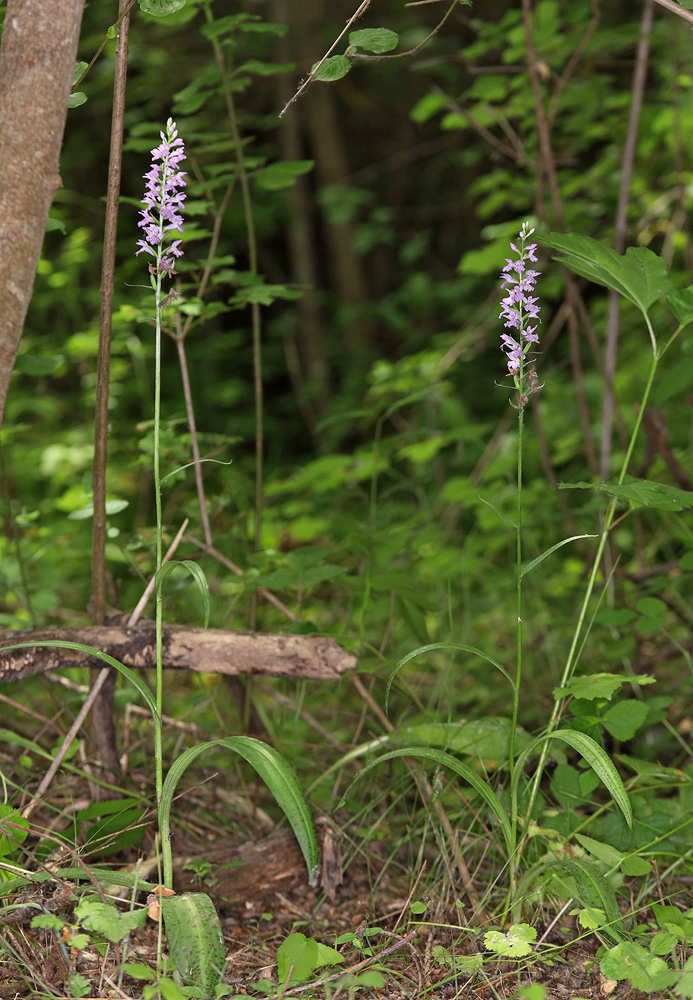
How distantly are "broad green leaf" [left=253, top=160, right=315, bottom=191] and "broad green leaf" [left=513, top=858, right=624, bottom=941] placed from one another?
1.59 meters

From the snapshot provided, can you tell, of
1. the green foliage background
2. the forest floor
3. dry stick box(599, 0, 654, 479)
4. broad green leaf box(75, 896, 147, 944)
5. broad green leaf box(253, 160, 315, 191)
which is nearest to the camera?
broad green leaf box(75, 896, 147, 944)

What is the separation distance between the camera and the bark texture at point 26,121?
132 cm

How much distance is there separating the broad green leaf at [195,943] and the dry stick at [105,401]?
0.53 m

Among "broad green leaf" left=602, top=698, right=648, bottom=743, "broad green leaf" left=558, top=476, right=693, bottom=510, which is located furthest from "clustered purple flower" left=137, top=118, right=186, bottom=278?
"broad green leaf" left=602, top=698, right=648, bottom=743

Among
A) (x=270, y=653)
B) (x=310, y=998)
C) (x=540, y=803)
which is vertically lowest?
(x=540, y=803)

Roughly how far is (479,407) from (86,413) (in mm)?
2561

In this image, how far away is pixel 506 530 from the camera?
10.2ft

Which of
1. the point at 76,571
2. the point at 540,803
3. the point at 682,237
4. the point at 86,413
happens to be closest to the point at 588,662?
the point at 540,803

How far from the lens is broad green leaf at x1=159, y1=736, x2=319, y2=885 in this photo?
50.8 inches

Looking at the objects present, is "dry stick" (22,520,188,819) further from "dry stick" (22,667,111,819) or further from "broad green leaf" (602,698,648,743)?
"broad green leaf" (602,698,648,743)

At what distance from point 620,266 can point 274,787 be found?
1099 mm

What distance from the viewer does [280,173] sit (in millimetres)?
2027

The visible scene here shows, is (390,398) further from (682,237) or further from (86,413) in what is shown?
(86,413)

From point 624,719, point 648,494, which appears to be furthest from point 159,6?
point 624,719
